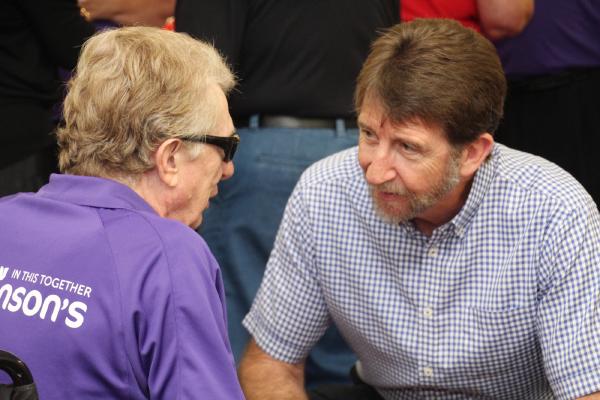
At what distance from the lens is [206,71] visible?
2201 mm

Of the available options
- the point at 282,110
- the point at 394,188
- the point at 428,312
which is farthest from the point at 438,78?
the point at 282,110

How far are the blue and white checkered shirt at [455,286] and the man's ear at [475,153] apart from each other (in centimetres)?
4

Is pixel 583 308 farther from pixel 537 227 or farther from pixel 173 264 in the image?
pixel 173 264

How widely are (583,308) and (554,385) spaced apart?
0.21 m

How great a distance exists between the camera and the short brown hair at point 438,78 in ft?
8.68

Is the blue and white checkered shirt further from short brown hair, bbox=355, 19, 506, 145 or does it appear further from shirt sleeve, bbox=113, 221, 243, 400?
shirt sleeve, bbox=113, 221, 243, 400

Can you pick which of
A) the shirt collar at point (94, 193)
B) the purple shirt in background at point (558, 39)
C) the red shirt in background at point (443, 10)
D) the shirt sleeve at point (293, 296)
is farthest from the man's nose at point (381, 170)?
the purple shirt in background at point (558, 39)

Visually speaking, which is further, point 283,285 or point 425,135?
point 283,285

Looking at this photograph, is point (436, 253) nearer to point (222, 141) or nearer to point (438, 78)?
point (438, 78)

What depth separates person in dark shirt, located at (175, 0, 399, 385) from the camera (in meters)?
3.51

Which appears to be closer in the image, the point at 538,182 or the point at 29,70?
the point at 538,182

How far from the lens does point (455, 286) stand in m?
2.82

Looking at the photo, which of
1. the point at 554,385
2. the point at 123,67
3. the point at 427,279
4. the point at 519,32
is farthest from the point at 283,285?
the point at 519,32

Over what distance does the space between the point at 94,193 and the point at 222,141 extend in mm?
322
